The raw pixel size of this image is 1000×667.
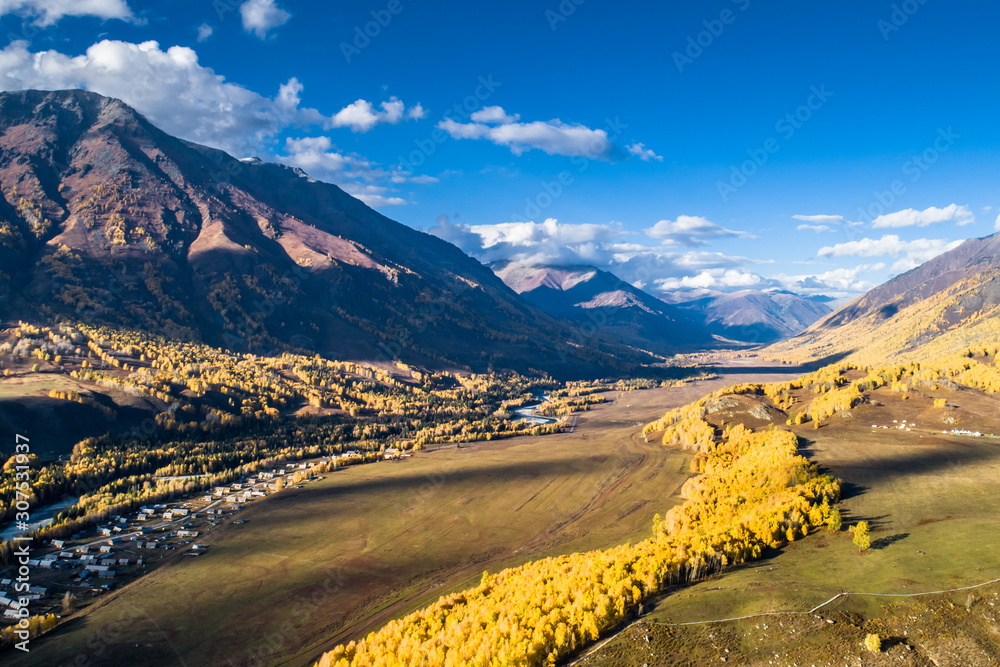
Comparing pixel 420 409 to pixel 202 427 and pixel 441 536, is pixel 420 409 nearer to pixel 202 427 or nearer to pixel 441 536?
pixel 202 427

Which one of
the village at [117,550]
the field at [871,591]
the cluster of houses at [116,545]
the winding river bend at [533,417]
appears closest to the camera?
the field at [871,591]

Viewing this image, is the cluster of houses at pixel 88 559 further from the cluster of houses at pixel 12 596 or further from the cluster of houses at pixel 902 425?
the cluster of houses at pixel 902 425

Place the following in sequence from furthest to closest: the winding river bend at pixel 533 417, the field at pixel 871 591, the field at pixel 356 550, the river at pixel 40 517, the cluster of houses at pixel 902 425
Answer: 1. the winding river bend at pixel 533 417
2. the cluster of houses at pixel 902 425
3. the river at pixel 40 517
4. the field at pixel 356 550
5. the field at pixel 871 591

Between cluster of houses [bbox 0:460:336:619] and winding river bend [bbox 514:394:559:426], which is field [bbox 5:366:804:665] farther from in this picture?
winding river bend [bbox 514:394:559:426]

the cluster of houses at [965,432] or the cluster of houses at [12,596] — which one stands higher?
the cluster of houses at [965,432]

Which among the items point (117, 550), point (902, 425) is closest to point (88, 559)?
point (117, 550)

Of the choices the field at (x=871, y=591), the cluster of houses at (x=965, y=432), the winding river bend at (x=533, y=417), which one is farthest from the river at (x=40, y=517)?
the cluster of houses at (x=965, y=432)

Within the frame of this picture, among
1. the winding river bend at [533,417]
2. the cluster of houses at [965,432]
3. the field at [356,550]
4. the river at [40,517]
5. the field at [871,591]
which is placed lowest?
the field at [356,550]
